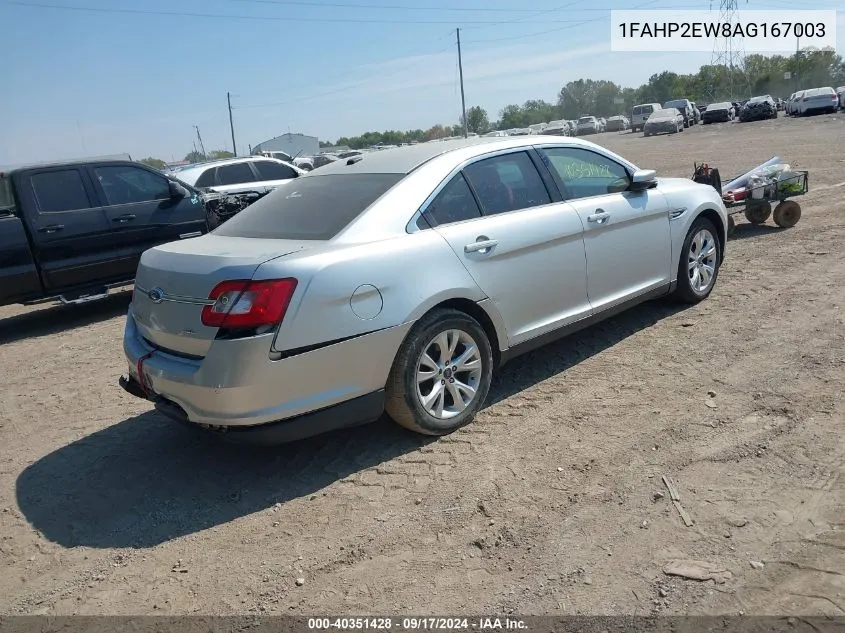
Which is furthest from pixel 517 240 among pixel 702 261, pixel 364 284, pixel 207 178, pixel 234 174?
pixel 234 174

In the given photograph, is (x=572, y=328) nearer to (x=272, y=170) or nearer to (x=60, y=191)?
(x=60, y=191)

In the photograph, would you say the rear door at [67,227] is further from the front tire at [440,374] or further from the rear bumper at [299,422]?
the front tire at [440,374]

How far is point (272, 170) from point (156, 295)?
1093 centimetres

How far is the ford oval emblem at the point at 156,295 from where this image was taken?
385 centimetres

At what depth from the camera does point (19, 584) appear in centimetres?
314

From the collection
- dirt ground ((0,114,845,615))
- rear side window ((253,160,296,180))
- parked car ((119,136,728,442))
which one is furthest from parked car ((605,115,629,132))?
parked car ((119,136,728,442))

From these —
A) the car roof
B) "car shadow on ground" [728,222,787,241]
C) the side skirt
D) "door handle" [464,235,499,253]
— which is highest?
the car roof

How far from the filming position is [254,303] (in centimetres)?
346

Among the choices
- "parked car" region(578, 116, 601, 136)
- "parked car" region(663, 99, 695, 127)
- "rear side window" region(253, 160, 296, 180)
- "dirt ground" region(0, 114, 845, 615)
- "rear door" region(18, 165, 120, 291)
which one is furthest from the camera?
"parked car" region(578, 116, 601, 136)

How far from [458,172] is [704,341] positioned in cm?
229

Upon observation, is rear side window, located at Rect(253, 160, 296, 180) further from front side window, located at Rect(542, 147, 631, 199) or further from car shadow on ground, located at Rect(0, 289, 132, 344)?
front side window, located at Rect(542, 147, 631, 199)

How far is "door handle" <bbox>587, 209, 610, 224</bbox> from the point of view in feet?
16.2

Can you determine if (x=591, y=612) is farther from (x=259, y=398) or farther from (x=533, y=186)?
(x=533, y=186)

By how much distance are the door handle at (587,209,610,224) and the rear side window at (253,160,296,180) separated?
10066 mm
